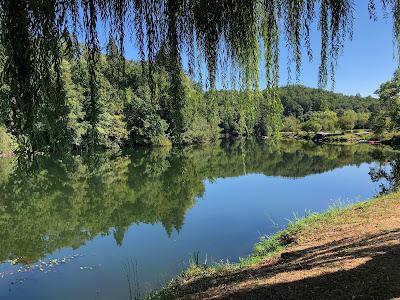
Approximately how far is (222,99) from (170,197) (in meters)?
21.5

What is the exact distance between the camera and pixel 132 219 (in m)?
18.7

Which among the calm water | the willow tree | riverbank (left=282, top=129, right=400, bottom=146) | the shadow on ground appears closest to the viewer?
the willow tree

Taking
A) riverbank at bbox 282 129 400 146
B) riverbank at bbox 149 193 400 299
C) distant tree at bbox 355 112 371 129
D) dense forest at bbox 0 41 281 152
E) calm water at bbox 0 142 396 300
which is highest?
distant tree at bbox 355 112 371 129

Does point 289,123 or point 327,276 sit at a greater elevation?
point 289,123

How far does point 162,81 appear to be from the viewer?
189cm

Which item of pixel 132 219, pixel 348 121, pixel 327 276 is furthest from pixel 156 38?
pixel 348 121

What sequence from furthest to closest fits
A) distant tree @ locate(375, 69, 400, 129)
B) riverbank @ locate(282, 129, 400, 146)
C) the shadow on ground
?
riverbank @ locate(282, 129, 400, 146), distant tree @ locate(375, 69, 400, 129), the shadow on ground

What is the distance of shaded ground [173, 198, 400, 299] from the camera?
5840 millimetres

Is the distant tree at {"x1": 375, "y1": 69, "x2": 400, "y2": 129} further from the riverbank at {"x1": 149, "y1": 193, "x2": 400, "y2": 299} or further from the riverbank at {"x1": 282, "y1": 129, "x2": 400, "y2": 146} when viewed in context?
the riverbank at {"x1": 149, "y1": 193, "x2": 400, "y2": 299}

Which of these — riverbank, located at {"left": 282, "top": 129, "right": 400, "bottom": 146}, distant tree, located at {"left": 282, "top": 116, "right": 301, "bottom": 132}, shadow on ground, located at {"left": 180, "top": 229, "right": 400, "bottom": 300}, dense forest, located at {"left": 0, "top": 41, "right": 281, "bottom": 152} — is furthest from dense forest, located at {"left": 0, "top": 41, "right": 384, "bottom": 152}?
riverbank, located at {"left": 282, "top": 129, "right": 400, "bottom": 146}

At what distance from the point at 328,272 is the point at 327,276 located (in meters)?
0.22

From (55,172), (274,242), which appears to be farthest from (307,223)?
(55,172)

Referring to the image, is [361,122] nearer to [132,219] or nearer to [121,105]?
[132,219]

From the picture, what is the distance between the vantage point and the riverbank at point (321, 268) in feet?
19.4
